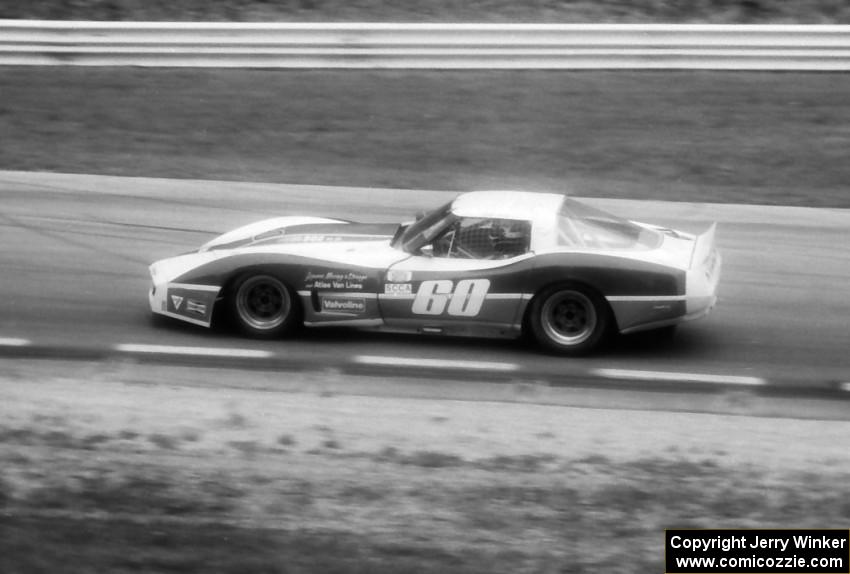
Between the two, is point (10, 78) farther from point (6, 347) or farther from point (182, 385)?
point (182, 385)

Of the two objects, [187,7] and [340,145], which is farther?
[187,7]

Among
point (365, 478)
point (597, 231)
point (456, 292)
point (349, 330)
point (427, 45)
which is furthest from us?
point (427, 45)

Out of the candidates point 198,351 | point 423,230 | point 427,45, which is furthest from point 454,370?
point 427,45

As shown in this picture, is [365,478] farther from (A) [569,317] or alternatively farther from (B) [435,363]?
(A) [569,317]

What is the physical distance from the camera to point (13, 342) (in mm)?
8633

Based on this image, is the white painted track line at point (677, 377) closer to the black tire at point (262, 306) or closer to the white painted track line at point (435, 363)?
the white painted track line at point (435, 363)

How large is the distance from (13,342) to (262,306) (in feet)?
5.85

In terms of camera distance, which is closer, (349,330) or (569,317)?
(569,317)

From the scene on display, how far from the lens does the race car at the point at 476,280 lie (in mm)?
8328

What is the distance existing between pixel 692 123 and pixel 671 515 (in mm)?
9932

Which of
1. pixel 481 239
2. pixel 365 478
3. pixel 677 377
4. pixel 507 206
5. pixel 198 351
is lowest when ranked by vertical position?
pixel 365 478

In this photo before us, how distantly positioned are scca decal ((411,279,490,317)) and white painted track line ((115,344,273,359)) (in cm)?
114

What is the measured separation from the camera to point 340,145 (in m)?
14.7

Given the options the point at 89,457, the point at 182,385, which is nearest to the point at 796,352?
Result: the point at 182,385
